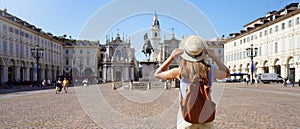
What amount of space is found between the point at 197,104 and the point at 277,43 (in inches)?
1902

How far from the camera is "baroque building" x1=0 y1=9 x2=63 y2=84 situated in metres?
40.9

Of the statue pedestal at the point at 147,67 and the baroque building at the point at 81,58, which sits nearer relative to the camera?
the statue pedestal at the point at 147,67

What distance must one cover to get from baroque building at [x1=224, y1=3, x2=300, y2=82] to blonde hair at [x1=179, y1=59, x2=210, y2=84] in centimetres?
4175

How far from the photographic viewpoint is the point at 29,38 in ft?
169

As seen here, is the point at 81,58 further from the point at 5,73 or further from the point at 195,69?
the point at 195,69

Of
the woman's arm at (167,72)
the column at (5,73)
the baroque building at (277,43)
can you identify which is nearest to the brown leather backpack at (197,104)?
the woman's arm at (167,72)

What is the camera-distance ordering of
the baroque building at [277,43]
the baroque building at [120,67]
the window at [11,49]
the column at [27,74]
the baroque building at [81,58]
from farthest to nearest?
the baroque building at [81,58] → the baroque building at [120,67] → the column at [27,74] → the window at [11,49] → the baroque building at [277,43]

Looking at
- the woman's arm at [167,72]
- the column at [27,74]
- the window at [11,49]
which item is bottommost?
the column at [27,74]

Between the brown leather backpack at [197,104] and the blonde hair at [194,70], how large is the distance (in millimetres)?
70

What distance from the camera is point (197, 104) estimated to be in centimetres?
268

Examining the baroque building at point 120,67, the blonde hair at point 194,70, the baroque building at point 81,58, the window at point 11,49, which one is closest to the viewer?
the blonde hair at point 194,70

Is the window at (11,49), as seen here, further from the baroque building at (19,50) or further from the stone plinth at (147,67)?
the stone plinth at (147,67)

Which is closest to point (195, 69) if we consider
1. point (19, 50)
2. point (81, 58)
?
point (19, 50)

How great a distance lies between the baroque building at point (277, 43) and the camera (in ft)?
130
